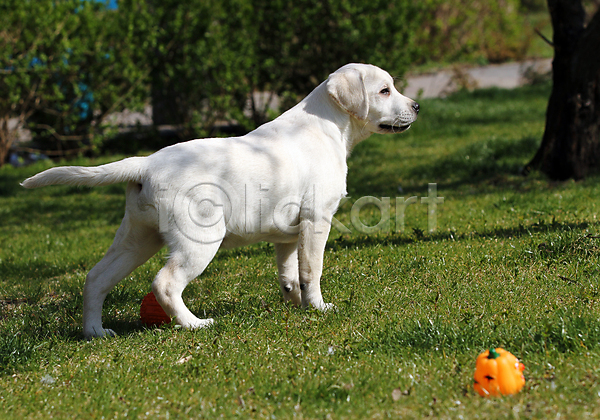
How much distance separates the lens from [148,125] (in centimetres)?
1295

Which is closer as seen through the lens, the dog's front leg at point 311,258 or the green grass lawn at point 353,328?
the green grass lawn at point 353,328

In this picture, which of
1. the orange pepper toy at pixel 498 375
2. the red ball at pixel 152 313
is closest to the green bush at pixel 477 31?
the red ball at pixel 152 313

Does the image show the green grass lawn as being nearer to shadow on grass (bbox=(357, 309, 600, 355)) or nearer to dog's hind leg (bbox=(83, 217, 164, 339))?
shadow on grass (bbox=(357, 309, 600, 355))

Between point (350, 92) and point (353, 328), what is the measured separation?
177 centimetres

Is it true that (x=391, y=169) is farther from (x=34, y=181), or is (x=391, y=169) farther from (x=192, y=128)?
(x=34, y=181)

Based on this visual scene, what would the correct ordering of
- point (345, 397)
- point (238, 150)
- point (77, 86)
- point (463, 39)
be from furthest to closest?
point (463, 39)
point (77, 86)
point (238, 150)
point (345, 397)

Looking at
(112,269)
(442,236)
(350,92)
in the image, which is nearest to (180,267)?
(112,269)

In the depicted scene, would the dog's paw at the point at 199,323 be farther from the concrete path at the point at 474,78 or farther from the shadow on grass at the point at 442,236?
the concrete path at the point at 474,78

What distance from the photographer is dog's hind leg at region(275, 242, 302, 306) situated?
183 inches

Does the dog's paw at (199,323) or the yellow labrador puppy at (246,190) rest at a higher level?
the yellow labrador puppy at (246,190)

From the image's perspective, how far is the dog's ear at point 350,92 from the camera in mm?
4543

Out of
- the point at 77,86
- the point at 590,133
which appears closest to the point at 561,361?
the point at 590,133

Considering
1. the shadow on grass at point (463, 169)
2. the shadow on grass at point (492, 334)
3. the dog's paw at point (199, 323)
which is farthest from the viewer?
the shadow on grass at point (463, 169)

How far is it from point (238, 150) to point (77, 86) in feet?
27.3
